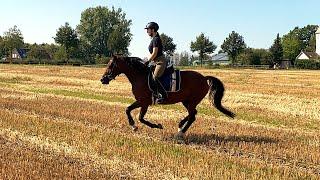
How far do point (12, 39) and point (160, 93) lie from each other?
102529 millimetres

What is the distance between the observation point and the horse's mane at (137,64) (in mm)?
12367

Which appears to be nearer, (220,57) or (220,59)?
(220,59)

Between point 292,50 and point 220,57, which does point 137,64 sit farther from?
point 220,57

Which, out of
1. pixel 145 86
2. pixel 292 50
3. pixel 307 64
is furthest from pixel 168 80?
pixel 292 50

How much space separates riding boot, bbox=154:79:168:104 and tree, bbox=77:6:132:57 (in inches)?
4799

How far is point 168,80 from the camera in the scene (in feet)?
40.0

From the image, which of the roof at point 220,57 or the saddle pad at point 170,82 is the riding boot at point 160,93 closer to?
the saddle pad at point 170,82

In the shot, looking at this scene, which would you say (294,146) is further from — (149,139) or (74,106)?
(74,106)

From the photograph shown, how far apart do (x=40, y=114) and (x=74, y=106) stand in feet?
8.98

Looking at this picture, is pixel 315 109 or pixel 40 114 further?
pixel 315 109

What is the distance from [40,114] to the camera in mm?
16156

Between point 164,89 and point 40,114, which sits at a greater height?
point 164,89

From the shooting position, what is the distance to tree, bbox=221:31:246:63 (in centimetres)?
10856

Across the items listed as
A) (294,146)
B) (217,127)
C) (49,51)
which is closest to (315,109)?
(217,127)
